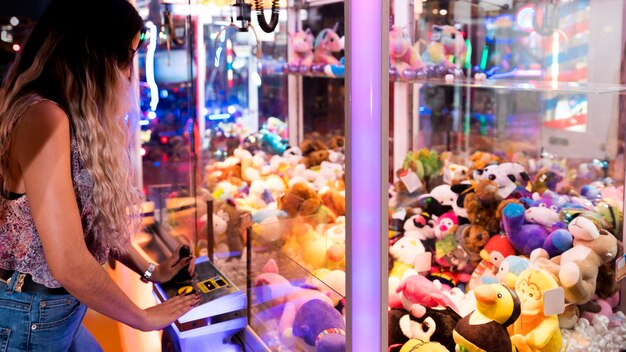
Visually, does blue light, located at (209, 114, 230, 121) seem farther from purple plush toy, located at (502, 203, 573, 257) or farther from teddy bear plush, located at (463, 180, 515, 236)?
purple plush toy, located at (502, 203, 573, 257)

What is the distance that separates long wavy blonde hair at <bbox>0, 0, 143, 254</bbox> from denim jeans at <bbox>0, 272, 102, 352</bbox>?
0.17 meters

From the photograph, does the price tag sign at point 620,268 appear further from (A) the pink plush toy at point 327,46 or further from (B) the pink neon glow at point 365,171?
(A) the pink plush toy at point 327,46

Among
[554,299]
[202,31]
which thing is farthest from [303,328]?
[202,31]

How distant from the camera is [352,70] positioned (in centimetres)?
162

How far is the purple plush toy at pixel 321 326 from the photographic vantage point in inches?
70.6

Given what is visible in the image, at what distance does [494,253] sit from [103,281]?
132 centimetres

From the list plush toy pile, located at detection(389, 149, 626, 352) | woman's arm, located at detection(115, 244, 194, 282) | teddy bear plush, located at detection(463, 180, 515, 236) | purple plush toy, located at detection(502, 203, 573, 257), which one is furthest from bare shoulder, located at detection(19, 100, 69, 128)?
teddy bear plush, located at detection(463, 180, 515, 236)

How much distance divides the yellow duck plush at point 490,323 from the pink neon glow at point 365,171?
30 centimetres

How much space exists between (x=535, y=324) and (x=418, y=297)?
1.06ft

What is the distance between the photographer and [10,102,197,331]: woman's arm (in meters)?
1.42

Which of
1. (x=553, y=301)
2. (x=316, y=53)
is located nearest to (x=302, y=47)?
(x=316, y=53)

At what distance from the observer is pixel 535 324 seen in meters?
1.90

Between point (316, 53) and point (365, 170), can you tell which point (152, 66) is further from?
point (365, 170)

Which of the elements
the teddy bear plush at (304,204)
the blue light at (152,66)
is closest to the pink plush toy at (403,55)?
the teddy bear plush at (304,204)
